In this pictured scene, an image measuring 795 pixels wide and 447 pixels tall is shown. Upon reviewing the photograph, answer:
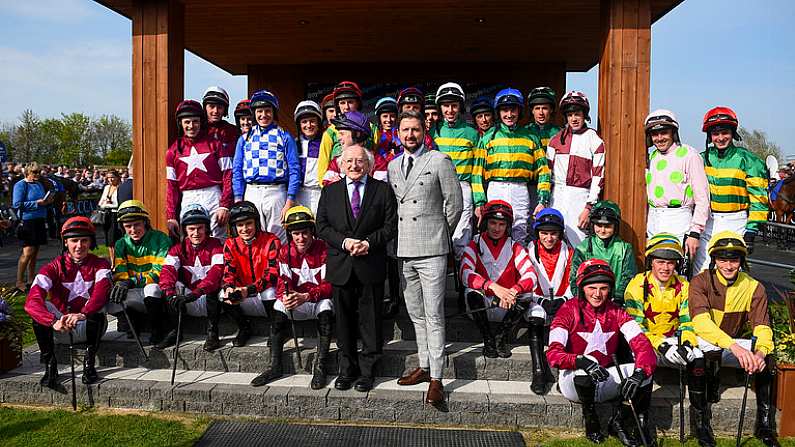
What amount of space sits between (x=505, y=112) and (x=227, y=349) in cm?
314

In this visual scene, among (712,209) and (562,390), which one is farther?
(712,209)

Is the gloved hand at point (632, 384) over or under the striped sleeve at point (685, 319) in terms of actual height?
under

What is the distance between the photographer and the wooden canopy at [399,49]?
5352 millimetres

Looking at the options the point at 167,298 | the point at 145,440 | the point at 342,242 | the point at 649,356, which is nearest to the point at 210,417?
the point at 145,440

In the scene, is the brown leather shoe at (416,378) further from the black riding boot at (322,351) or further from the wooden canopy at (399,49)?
the wooden canopy at (399,49)

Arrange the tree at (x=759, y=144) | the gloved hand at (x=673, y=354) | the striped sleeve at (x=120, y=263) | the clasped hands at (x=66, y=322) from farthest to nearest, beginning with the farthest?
the tree at (x=759, y=144) → the striped sleeve at (x=120, y=263) → the clasped hands at (x=66, y=322) → the gloved hand at (x=673, y=354)

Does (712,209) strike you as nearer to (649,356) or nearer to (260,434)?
(649,356)

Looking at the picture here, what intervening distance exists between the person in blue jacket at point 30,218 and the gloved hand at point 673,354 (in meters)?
7.65

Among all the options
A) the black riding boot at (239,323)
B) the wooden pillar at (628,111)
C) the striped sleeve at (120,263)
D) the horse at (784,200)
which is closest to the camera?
the black riding boot at (239,323)

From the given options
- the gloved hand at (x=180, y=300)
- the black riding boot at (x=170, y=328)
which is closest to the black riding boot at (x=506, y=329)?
the gloved hand at (x=180, y=300)

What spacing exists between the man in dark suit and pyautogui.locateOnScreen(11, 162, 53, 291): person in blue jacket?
5582 mm

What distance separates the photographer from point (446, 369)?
4461mm

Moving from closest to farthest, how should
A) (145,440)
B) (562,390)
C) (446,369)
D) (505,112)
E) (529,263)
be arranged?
(145,440) < (562,390) < (446,369) < (529,263) < (505,112)

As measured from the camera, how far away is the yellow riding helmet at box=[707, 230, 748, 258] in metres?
4.01
